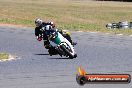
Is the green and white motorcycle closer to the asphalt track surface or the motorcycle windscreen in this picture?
the motorcycle windscreen

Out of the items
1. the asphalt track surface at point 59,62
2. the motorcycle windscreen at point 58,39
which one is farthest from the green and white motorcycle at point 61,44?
the asphalt track surface at point 59,62

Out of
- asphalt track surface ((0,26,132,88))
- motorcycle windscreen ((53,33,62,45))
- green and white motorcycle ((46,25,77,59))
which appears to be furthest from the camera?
motorcycle windscreen ((53,33,62,45))

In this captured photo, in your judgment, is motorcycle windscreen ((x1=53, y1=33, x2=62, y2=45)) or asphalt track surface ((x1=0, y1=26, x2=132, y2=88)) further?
motorcycle windscreen ((x1=53, y1=33, x2=62, y2=45))

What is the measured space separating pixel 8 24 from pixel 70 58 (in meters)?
25.4

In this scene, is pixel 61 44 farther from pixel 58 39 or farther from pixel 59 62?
pixel 59 62

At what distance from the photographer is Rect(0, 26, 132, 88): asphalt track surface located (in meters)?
16.9

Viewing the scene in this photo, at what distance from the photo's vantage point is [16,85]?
15984mm

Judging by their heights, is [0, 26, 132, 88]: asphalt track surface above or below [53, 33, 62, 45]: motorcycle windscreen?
below

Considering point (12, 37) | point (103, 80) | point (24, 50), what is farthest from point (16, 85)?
point (12, 37)

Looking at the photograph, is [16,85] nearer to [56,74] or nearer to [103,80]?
[56,74]

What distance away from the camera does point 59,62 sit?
893 inches

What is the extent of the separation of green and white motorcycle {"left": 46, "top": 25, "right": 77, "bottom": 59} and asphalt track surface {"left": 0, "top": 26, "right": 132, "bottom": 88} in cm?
34

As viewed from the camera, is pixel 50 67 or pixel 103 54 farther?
pixel 103 54

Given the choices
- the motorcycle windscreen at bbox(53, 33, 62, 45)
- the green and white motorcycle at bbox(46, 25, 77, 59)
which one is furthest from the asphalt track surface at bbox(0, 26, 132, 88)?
the motorcycle windscreen at bbox(53, 33, 62, 45)
